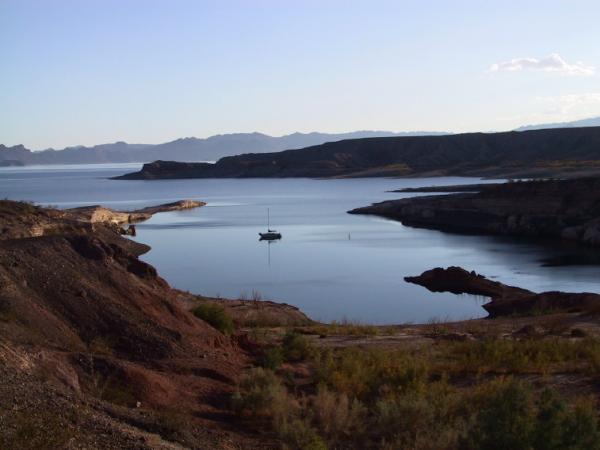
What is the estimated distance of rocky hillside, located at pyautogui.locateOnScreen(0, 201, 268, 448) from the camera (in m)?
7.45

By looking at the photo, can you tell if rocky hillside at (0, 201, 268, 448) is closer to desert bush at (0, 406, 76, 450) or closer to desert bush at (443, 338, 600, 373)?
desert bush at (0, 406, 76, 450)

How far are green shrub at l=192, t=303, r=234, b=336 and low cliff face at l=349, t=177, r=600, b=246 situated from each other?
122ft

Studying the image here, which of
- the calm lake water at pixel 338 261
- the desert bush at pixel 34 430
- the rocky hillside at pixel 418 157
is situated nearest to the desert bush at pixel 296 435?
the desert bush at pixel 34 430

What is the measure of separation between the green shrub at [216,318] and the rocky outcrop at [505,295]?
32.6ft

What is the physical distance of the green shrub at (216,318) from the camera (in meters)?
15.0

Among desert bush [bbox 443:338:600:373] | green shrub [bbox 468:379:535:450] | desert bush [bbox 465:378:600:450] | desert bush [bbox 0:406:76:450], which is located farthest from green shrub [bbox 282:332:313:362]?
desert bush [bbox 0:406:76:450]

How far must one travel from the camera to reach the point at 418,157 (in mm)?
151750

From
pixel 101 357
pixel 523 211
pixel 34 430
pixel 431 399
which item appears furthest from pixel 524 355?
pixel 523 211

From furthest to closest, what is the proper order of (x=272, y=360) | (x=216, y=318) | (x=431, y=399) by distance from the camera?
(x=216, y=318)
(x=272, y=360)
(x=431, y=399)

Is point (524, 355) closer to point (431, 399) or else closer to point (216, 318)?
point (431, 399)

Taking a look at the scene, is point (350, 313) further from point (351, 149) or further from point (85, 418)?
point (351, 149)

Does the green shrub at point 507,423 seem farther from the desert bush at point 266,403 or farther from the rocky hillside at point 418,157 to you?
the rocky hillside at point 418,157

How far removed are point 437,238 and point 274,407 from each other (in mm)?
44264

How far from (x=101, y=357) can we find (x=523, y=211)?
2008 inches
